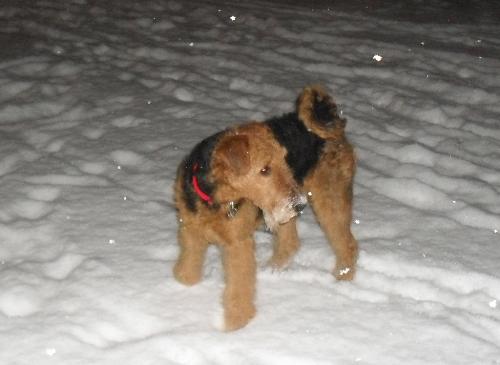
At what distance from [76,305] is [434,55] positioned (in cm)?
625

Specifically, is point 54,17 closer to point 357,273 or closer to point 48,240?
point 48,240

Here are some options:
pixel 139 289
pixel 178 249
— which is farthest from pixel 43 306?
pixel 178 249

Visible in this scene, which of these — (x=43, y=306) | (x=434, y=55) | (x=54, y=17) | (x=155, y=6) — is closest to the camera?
(x=43, y=306)

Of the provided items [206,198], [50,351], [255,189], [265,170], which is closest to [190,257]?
[206,198]

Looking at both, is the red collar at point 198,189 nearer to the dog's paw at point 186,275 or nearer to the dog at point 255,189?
the dog at point 255,189

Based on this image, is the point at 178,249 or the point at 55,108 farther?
the point at 55,108

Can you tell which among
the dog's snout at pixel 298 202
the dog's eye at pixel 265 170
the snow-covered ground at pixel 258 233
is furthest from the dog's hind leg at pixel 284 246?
the dog's eye at pixel 265 170

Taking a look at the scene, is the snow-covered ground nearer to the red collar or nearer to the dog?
the dog

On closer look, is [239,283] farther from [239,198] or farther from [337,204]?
[337,204]

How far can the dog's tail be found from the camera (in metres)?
3.34

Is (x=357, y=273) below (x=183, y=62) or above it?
below

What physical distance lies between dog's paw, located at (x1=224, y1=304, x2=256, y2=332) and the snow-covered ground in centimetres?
6

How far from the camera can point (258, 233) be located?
4.27 meters

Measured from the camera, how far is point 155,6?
1018 centimetres
